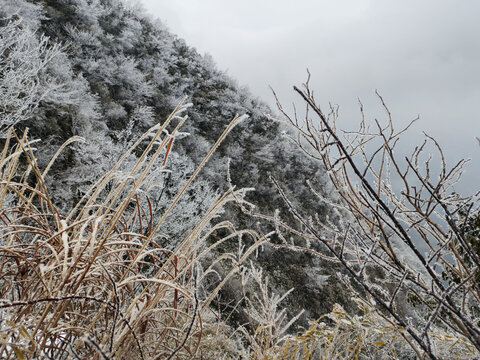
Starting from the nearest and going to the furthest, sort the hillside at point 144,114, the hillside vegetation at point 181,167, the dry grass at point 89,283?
1. the dry grass at point 89,283
2. the hillside vegetation at point 181,167
3. the hillside at point 144,114

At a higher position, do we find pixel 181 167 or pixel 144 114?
pixel 144 114

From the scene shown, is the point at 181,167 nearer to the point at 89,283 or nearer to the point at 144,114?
the point at 144,114

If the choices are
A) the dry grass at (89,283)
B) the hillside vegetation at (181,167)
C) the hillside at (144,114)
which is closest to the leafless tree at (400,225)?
the hillside vegetation at (181,167)

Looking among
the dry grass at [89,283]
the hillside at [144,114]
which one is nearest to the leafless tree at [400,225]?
the dry grass at [89,283]

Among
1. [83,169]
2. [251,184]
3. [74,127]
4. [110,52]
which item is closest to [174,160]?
[83,169]

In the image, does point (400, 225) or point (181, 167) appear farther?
point (181, 167)

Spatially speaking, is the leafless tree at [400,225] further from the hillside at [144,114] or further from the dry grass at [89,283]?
the hillside at [144,114]

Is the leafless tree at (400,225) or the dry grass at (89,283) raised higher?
the leafless tree at (400,225)

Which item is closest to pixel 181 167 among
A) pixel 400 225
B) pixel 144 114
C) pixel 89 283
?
pixel 144 114

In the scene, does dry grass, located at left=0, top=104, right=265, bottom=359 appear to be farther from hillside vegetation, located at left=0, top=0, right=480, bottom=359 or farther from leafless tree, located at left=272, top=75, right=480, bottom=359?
leafless tree, located at left=272, top=75, right=480, bottom=359

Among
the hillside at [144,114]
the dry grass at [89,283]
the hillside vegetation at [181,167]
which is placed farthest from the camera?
the hillside at [144,114]

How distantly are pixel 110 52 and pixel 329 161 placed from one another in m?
13.7

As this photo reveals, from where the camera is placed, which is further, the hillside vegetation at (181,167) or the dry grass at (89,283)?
the hillside vegetation at (181,167)

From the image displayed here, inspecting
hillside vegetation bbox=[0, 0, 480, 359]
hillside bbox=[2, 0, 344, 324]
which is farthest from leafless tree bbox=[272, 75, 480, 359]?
hillside bbox=[2, 0, 344, 324]
